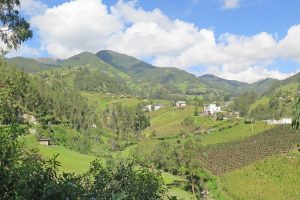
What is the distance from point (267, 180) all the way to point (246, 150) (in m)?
27.8

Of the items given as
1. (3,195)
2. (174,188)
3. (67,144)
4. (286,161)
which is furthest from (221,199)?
(3,195)

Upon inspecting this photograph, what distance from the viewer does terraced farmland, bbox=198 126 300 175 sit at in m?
90.1

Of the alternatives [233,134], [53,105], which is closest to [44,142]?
[53,105]

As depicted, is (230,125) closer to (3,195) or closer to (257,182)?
(257,182)

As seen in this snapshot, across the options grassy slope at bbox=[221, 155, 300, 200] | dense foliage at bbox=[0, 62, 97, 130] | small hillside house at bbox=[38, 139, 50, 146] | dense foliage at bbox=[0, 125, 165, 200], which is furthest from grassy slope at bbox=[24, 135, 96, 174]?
dense foliage at bbox=[0, 125, 165, 200]

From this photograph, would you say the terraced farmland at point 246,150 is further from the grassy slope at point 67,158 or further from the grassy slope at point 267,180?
the grassy slope at point 67,158

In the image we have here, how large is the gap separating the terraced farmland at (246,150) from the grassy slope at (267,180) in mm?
4593

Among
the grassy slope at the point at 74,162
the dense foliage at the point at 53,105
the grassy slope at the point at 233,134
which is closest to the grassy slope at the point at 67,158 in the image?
the grassy slope at the point at 74,162

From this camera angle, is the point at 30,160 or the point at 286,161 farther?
the point at 286,161

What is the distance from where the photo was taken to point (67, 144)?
9669 cm

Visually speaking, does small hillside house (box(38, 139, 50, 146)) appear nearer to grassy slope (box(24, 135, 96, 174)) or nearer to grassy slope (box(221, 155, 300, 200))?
grassy slope (box(24, 135, 96, 174))

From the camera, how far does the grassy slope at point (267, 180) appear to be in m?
64.4

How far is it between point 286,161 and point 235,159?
13010mm

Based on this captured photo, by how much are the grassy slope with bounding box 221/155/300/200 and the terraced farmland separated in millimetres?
4593
